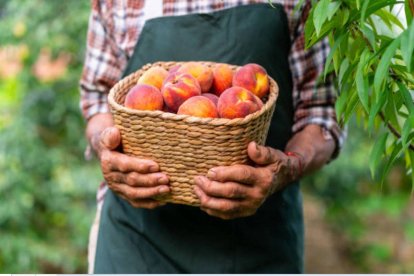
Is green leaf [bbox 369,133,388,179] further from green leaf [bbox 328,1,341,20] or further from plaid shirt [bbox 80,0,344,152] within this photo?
plaid shirt [bbox 80,0,344,152]

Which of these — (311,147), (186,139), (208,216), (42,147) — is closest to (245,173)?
(186,139)

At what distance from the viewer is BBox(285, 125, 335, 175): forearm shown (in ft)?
7.01

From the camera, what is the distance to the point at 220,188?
1.75 meters

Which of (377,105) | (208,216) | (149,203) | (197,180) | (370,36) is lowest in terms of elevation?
(208,216)

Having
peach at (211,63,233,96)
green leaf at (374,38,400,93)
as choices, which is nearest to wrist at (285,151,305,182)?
peach at (211,63,233,96)

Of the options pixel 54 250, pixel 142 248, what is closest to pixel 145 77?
pixel 142 248

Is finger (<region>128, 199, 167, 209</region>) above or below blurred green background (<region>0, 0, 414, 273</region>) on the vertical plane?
above

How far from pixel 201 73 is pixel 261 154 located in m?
0.23

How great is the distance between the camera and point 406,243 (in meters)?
5.46

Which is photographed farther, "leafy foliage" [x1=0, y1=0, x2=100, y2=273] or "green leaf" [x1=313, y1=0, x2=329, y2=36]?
"leafy foliage" [x1=0, y1=0, x2=100, y2=273]

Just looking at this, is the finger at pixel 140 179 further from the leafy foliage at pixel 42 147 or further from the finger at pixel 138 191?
the leafy foliage at pixel 42 147

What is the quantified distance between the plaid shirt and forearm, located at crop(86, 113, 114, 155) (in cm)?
3

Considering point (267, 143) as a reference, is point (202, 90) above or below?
above

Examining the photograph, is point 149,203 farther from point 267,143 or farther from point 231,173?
point 267,143
